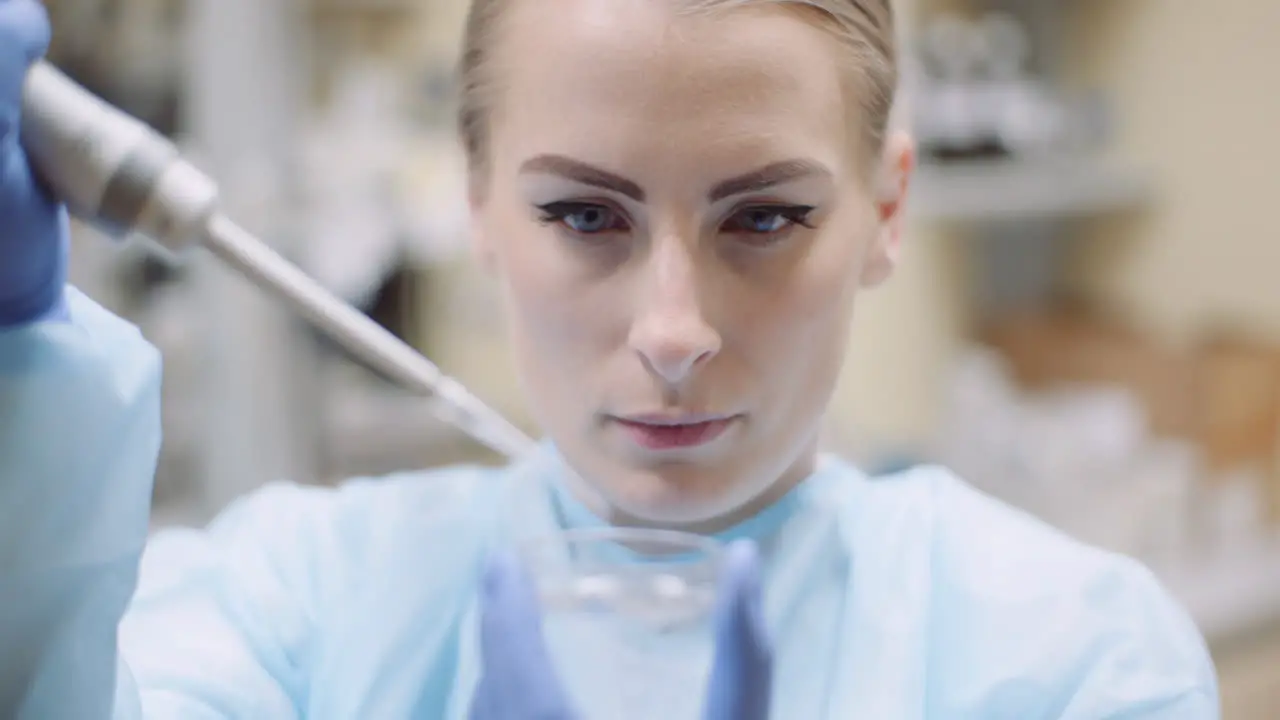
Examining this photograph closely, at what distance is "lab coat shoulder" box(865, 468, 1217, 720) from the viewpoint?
607mm

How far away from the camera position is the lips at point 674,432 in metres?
0.59

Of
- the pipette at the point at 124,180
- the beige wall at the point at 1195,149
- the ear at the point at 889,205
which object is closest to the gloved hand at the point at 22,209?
the pipette at the point at 124,180

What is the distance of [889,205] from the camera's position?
0.71 meters

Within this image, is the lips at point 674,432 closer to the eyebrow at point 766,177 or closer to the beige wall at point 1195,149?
the eyebrow at point 766,177

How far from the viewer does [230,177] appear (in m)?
1.21

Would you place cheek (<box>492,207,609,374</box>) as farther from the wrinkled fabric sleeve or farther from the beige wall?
the beige wall

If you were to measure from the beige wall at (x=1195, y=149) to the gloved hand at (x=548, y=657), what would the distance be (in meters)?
1.59

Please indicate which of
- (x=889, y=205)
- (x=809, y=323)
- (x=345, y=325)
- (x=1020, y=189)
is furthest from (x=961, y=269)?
(x=345, y=325)

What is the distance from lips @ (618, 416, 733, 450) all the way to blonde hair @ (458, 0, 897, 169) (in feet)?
0.57

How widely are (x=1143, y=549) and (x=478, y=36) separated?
4.34ft

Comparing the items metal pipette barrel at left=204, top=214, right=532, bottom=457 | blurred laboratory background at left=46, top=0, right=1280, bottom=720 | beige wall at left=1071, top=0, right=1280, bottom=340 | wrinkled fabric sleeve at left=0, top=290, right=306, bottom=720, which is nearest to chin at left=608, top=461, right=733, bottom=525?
metal pipette barrel at left=204, top=214, right=532, bottom=457

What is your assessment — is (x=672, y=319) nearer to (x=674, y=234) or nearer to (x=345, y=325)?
(x=674, y=234)

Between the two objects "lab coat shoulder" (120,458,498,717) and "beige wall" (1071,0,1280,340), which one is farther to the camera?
"beige wall" (1071,0,1280,340)

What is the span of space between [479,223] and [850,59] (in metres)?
0.22
